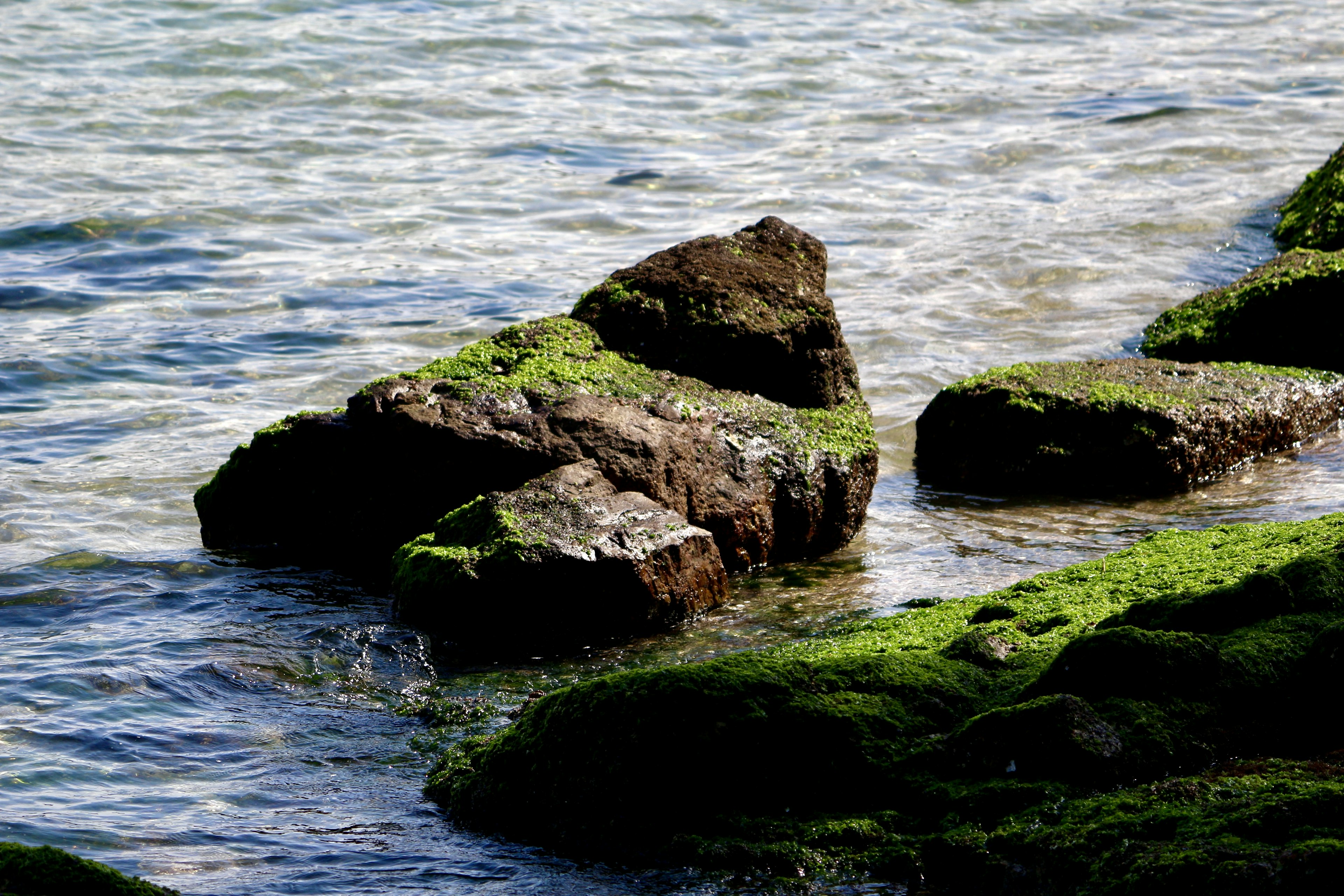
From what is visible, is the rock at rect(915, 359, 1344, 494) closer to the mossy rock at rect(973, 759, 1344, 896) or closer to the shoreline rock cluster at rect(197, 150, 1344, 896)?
the shoreline rock cluster at rect(197, 150, 1344, 896)

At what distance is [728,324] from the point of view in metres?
8.02

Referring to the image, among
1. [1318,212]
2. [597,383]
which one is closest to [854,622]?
[597,383]

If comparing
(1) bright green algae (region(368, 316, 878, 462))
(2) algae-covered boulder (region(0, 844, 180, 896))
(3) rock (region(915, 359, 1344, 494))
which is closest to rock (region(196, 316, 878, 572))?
(1) bright green algae (region(368, 316, 878, 462))

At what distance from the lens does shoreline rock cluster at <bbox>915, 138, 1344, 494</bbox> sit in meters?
8.51

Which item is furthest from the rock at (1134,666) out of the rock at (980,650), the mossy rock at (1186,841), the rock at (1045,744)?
the rock at (980,650)

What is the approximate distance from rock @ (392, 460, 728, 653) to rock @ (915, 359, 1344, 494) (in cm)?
274

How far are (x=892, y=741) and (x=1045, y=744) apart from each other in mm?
493

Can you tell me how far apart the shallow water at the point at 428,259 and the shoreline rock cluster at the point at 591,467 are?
28cm

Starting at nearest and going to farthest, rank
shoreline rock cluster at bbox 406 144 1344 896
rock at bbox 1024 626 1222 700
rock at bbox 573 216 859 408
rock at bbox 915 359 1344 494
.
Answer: shoreline rock cluster at bbox 406 144 1344 896, rock at bbox 1024 626 1222 700, rock at bbox 573 216 859 408, rock at bbox 915 359 1344 494

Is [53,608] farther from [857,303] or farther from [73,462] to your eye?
A: [857,303]

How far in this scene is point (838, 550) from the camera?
7.76 m

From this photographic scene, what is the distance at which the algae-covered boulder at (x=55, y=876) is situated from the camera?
3189mm

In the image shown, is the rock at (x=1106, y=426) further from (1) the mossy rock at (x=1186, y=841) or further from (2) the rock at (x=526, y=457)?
(1) the mossy rock at (x=1186, y=841)

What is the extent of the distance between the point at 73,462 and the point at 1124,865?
765cm
